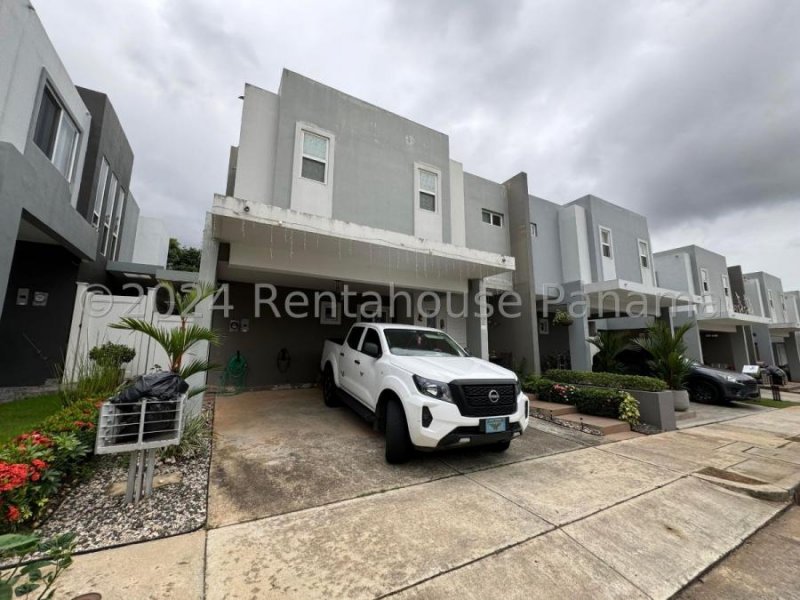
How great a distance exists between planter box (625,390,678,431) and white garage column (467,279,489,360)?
3442 millimetres

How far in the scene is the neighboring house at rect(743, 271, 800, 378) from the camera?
17.8m

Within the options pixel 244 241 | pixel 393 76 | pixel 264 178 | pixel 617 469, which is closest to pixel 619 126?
pixel 393 76

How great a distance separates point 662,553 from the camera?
2.56 meters

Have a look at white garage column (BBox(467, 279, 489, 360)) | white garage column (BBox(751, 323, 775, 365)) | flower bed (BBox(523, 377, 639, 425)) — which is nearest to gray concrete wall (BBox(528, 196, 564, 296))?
white garage column (BBox(467, 279, 489, 360))

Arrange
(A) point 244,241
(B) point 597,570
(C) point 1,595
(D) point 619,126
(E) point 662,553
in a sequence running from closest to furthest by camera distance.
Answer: (C) point 1,595
(B) point 597,570
(E) point 662,553
(A) point 244,241
(D) point 619,126

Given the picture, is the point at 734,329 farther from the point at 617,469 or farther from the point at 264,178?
the point at 264,178

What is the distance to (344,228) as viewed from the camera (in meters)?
6.02

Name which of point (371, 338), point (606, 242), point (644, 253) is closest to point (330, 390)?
point (371, 338)

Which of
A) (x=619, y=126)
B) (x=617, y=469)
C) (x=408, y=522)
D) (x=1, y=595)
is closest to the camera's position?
(x=1, y=595)

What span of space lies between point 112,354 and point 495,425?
6714 millimetres

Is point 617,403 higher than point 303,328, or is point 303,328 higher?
point 303,328

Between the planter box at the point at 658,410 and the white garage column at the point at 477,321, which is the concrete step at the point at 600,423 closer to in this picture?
the planter box at the point at 658,410

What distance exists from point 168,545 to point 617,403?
732cm

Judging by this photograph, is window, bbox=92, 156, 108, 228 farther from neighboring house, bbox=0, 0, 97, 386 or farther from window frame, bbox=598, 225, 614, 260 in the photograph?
window frame, bbox=598, 225, 614, 260
